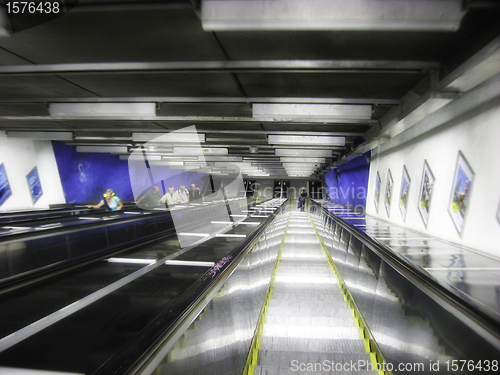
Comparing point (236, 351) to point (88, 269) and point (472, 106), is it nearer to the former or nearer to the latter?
point (88, 269)

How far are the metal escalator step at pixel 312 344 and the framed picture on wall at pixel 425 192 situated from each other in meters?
3.55

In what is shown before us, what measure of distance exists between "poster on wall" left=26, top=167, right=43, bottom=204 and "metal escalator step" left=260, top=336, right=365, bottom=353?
1024 cm

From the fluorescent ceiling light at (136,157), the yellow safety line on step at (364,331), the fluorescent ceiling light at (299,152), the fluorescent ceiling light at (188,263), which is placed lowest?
the yellow safety line on step at (364,331)

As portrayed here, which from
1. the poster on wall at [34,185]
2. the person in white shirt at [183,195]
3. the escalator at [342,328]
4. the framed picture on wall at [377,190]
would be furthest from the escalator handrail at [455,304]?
the person in white shirt at [183,195]

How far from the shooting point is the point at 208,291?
1.61 m

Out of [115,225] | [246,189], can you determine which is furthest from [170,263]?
[246,189]

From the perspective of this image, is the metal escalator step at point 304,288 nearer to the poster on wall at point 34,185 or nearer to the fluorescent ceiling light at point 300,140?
the fluorescent ceiling light at point 300,140

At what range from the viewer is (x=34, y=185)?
9781mm

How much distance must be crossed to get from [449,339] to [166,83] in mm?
4694

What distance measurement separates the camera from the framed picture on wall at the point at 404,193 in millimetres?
6602

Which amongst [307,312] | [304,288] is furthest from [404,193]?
[307,312]

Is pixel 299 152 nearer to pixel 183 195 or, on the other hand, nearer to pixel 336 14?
pixel 183 195

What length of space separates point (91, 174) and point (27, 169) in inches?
132

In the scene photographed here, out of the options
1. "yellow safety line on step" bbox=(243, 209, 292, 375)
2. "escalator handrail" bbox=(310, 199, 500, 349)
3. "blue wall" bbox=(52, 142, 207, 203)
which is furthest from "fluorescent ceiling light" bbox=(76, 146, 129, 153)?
"escalator handrail" bbox=(310, 199, 500, 349)
